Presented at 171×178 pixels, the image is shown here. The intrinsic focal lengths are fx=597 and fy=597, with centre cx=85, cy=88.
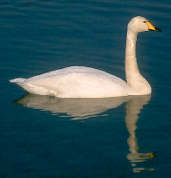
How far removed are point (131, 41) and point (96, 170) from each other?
4530 millimetres

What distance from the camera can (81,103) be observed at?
527 inches

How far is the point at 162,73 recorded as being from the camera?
48.9 feet

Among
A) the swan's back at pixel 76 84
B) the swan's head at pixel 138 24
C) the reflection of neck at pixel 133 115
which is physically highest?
the swan's head at pixel 138 24

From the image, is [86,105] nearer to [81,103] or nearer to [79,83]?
[81,103]

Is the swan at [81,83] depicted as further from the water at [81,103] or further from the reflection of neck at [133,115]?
the reflection of neck at [133,115]

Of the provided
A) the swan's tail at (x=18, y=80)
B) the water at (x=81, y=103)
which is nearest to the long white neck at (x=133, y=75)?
the water at (x=81, y=103)

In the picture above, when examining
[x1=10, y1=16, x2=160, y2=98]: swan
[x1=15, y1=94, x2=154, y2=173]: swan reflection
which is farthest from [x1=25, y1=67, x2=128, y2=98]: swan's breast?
[x1=15, y1=94, x2=154, y2=173]: swan reflection

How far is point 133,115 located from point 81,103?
1.25 metres

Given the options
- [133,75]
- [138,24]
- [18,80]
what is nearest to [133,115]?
[133,75]

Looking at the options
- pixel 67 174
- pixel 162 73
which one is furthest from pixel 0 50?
pixel 67 174

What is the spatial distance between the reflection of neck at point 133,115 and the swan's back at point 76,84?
1.49 ft

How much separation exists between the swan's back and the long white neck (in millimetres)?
534

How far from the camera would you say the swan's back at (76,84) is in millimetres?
13406

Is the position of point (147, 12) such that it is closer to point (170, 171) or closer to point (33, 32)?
point (33, 32)
